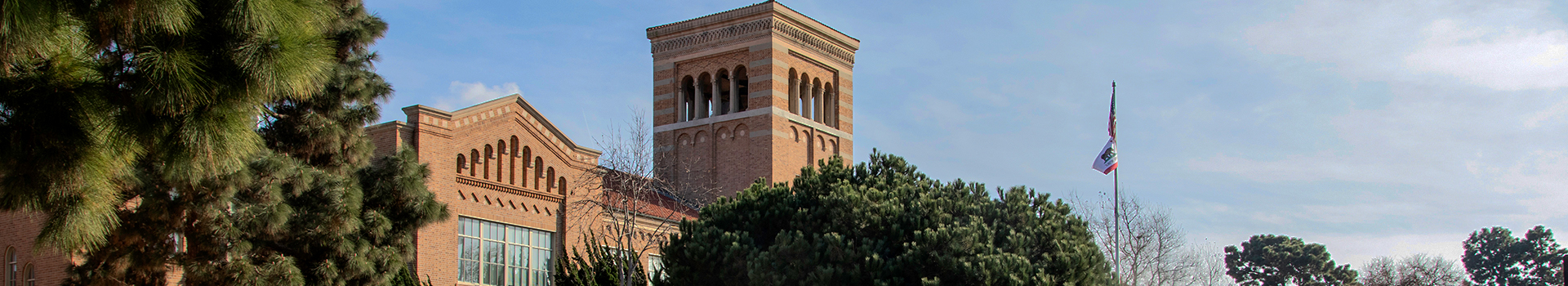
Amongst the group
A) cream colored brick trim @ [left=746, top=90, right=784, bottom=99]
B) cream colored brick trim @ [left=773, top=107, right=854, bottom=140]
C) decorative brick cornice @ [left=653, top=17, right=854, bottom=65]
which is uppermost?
decorative brick cornice @ [left=653, top=17, right=854, bottom=65]

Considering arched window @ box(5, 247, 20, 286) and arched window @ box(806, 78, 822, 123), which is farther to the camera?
arched window @ box(806, 78, 822, 123)

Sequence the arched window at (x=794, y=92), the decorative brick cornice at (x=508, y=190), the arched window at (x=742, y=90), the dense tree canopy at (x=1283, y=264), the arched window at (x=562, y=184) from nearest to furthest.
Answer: the decorative brick cornice at (x=508, y=190)
the arched window at (x=562, y=184)
the arched window at (x=742, y=90)
the arched window at (x=794, y=92)
the dense tree canopy at (x=1283, y=264)

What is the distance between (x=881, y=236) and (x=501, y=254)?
9.81 meters

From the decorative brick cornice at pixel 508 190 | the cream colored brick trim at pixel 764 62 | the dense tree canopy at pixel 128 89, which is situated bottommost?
the dense tree canopy at pixel 128 89

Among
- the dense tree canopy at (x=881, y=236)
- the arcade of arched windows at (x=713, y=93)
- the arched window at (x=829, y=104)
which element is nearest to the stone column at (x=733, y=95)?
the arcade of arched windows at (x=713, y=93)

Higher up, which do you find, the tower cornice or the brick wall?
the tower cornice

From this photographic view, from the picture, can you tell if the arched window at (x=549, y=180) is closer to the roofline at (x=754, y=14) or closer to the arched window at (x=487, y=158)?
the arched window at (x=487, y=158)

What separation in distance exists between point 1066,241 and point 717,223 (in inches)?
280

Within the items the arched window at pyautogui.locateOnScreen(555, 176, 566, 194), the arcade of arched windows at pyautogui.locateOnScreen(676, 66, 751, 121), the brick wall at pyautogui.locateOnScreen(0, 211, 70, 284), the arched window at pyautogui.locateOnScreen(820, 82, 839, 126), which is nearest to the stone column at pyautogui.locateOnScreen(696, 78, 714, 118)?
the arcade of arched windows at pyautogui.locateOnScreen(676, 66, 751, 121)

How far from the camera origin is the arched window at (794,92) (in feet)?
146

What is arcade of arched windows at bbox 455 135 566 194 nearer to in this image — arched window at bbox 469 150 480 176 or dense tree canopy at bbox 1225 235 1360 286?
arched window at bbox 469 150 480 176

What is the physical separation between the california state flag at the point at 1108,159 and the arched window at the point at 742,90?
50.0ft

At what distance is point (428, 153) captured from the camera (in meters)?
28.3

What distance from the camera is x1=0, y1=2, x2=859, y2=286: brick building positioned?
2855 cm
